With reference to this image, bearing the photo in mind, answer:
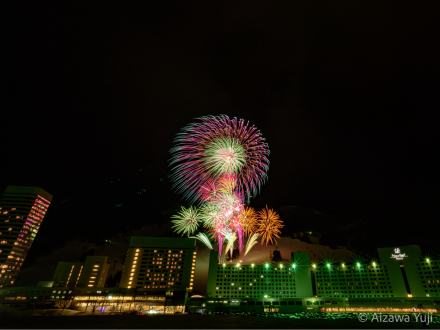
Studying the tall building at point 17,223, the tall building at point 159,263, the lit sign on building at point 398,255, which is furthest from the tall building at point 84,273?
the lit sign on building at point 398,255

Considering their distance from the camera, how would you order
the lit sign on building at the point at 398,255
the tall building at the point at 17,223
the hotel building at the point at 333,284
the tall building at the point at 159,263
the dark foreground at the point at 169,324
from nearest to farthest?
1. the dark foreground at the point at 169,324
2. the hotel building at the point at 333,284
3. the lit sign on building at the point at 398,255
4. the tall building at the point at 159,263
5. the tall building at the point at 17,223

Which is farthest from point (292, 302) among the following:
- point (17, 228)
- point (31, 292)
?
point (17, 228)

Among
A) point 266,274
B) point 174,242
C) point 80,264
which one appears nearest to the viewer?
point 266,274

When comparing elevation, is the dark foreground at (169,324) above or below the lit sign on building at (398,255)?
below

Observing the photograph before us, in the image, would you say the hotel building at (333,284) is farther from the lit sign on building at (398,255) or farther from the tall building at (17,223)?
the tall building at (17,223)

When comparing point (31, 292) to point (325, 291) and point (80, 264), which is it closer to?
point (80, 264)

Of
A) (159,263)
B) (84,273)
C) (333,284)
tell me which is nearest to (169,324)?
(159,263)

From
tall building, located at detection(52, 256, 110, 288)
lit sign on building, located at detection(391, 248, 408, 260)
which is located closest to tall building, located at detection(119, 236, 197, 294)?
tall building, located at detection(52, 256, 110, 288)
